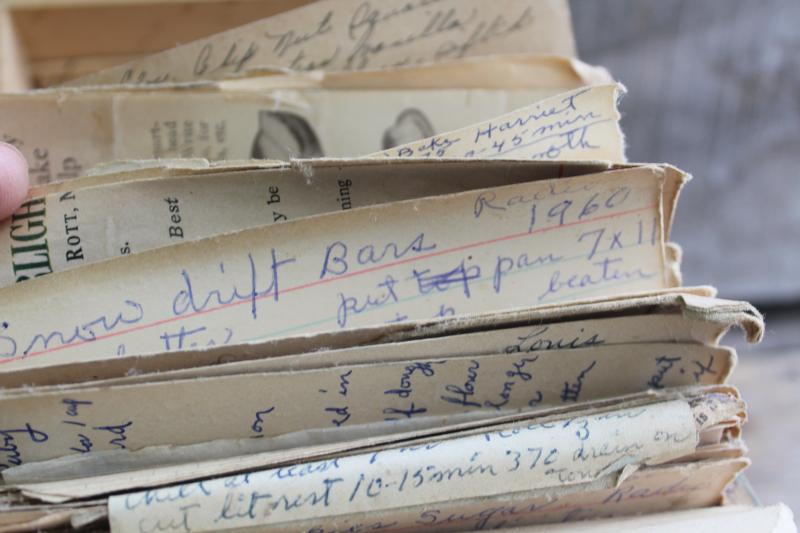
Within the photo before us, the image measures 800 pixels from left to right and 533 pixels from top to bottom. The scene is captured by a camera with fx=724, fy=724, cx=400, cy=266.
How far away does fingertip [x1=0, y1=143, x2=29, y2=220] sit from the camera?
0.34 m

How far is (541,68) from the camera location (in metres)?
0.49

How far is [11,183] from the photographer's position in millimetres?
342

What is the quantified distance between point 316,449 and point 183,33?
33 cm

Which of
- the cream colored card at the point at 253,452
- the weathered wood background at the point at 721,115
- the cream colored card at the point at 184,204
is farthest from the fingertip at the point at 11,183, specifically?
the weathered wood background at the point at 721,115

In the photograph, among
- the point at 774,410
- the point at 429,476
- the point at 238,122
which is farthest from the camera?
the point at 774,410

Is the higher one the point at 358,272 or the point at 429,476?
the point at 358,272

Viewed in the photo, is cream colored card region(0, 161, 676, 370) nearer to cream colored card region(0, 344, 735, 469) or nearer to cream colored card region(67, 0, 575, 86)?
cream colored card region(0, 344, 735, 469)

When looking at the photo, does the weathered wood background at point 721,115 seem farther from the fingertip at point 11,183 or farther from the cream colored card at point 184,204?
the fingertip at point 11,183

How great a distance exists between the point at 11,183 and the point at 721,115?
700 mm

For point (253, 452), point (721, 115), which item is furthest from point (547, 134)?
point (721, 115)

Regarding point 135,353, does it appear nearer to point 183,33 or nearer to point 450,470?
point 450,470

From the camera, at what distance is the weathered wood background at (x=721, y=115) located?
739mm

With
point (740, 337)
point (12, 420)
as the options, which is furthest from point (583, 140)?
point (740, 337)

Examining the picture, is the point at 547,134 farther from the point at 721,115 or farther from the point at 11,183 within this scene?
the point at 721,115
